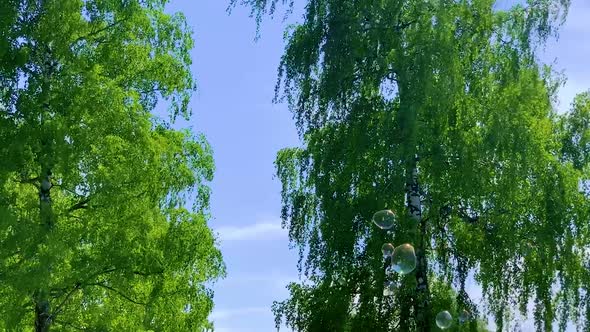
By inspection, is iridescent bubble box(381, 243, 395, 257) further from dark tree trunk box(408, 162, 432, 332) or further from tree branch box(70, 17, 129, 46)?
tree branch box(70, 17, 129, 46)

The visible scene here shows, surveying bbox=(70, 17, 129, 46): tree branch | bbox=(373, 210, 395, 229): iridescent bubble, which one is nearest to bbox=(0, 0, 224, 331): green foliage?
bbox=(70, 17, 129, 46): tree branch

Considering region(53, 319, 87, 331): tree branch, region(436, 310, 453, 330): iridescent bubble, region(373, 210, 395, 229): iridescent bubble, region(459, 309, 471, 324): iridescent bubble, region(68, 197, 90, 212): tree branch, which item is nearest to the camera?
region(373, 210, 395, 229): iridescent bubble

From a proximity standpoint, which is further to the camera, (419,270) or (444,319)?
(419,270)

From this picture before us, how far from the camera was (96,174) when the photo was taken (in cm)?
1598

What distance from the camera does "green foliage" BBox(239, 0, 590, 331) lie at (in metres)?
16.1

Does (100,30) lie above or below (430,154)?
above

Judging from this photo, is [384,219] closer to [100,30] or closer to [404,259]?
[404,259]

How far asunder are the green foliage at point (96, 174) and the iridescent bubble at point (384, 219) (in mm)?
3999

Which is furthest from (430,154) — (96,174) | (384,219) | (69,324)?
(69,324)

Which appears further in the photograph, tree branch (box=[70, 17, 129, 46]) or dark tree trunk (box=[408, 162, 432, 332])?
tree branch (box=[70, 17, 129, 46])

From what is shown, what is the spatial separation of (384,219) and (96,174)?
16.4ft

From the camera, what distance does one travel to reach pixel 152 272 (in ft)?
55.0

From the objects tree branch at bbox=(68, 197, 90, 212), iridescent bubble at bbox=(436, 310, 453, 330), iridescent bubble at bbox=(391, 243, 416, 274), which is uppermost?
tree branch at bbox=(68, 197, 90, 212)

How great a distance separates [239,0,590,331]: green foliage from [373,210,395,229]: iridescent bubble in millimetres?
638
